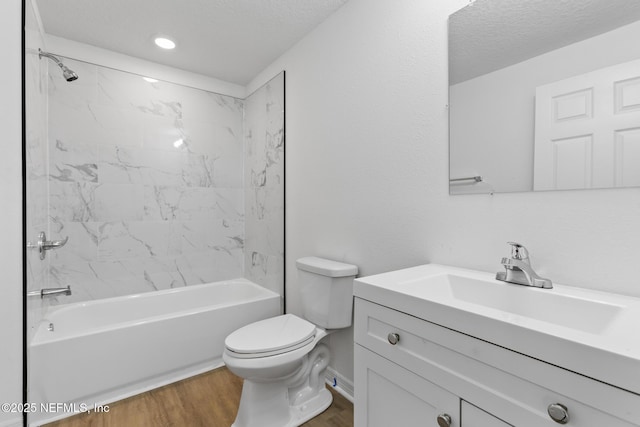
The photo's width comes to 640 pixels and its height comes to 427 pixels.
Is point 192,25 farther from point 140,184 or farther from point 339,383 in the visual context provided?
point 339,383

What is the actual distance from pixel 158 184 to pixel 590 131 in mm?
2822

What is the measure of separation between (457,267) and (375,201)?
561 millimetres

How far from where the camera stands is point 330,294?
1749 millimetres

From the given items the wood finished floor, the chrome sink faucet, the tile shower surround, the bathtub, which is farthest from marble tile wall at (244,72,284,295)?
the chrome sink faucet

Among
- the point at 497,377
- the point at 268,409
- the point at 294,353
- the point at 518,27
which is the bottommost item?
the point at 268,409

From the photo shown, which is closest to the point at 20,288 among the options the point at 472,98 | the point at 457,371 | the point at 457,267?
the point at 457,371

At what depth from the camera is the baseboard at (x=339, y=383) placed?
1.84 m

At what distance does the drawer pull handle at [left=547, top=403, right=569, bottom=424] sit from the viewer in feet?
1.95

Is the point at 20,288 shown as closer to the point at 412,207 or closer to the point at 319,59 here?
the point at 412,207

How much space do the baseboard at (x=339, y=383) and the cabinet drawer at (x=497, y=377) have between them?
3.42 ft

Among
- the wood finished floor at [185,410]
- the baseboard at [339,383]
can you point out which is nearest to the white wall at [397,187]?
the baseboard at [339,383]

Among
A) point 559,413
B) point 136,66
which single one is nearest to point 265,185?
point 136,66

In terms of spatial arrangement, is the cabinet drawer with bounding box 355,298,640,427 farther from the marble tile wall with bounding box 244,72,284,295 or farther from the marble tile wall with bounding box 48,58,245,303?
the marble tile wall with bounding box 48,58,245,303

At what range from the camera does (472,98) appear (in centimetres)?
125
